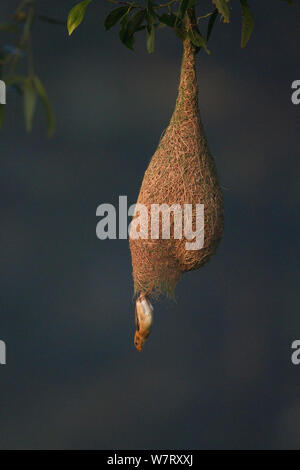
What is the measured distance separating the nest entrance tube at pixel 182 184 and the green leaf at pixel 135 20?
11 cm

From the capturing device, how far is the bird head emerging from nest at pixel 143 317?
170 centimetres

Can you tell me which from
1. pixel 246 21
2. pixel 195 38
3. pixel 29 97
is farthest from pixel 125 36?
pixel 29 97

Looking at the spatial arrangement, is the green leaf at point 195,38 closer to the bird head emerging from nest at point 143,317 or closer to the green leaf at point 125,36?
the green leaf at point 125,36

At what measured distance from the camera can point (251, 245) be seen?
278 cm

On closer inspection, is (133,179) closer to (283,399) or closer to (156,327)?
(156,327)

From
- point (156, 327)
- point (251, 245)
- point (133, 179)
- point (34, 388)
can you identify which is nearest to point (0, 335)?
point (34, 388)

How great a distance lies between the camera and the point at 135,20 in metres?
1.62

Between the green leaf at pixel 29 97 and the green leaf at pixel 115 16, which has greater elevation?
the green leaf at pixel 115 16

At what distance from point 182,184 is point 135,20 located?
0.38m

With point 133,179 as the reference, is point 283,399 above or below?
below

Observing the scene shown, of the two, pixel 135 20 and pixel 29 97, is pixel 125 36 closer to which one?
pixel 135 20

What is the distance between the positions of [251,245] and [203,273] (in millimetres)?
222

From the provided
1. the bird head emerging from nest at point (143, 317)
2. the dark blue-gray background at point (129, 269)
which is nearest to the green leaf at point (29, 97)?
the bird head emerging from nest at point (143, 317)

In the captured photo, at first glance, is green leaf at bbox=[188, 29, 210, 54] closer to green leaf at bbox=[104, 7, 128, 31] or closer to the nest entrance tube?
the nest entrance tube
